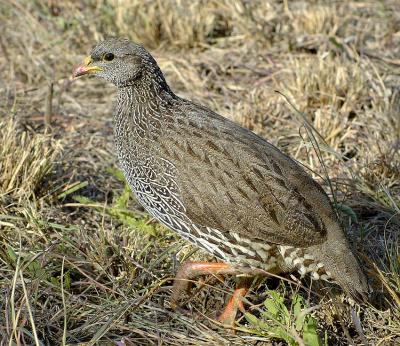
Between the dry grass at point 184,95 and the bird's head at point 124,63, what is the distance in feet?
2.96

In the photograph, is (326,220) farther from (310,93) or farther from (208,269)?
(310,93)

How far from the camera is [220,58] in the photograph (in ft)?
25.6

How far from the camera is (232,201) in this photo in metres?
4.61

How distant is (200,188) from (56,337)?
1.15 metres

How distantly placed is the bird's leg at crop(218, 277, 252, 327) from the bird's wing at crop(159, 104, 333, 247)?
479 millimetres

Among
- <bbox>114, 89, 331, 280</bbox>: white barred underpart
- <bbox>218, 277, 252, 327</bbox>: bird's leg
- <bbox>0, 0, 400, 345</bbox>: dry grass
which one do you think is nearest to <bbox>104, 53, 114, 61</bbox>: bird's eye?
<bbox>114, 89, 331, 280</bbox>: white barred underpart

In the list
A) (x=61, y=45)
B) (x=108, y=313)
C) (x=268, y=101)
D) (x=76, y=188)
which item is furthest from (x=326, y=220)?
(x=61, y=45)

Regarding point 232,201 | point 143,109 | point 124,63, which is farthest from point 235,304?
point 124,63

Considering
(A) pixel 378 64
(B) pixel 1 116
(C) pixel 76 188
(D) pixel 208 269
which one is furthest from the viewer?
(A) pixel 378 64

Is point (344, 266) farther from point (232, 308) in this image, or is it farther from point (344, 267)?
point (232, 308)

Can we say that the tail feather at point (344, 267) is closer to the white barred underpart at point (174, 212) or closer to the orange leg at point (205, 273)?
the white barred underpart at point (174, 212)

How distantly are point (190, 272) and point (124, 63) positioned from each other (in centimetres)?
140

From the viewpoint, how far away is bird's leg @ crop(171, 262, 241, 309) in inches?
191

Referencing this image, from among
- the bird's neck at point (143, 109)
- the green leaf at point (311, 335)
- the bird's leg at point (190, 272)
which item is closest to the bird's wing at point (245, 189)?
the bird's neck at point (143, 109)
